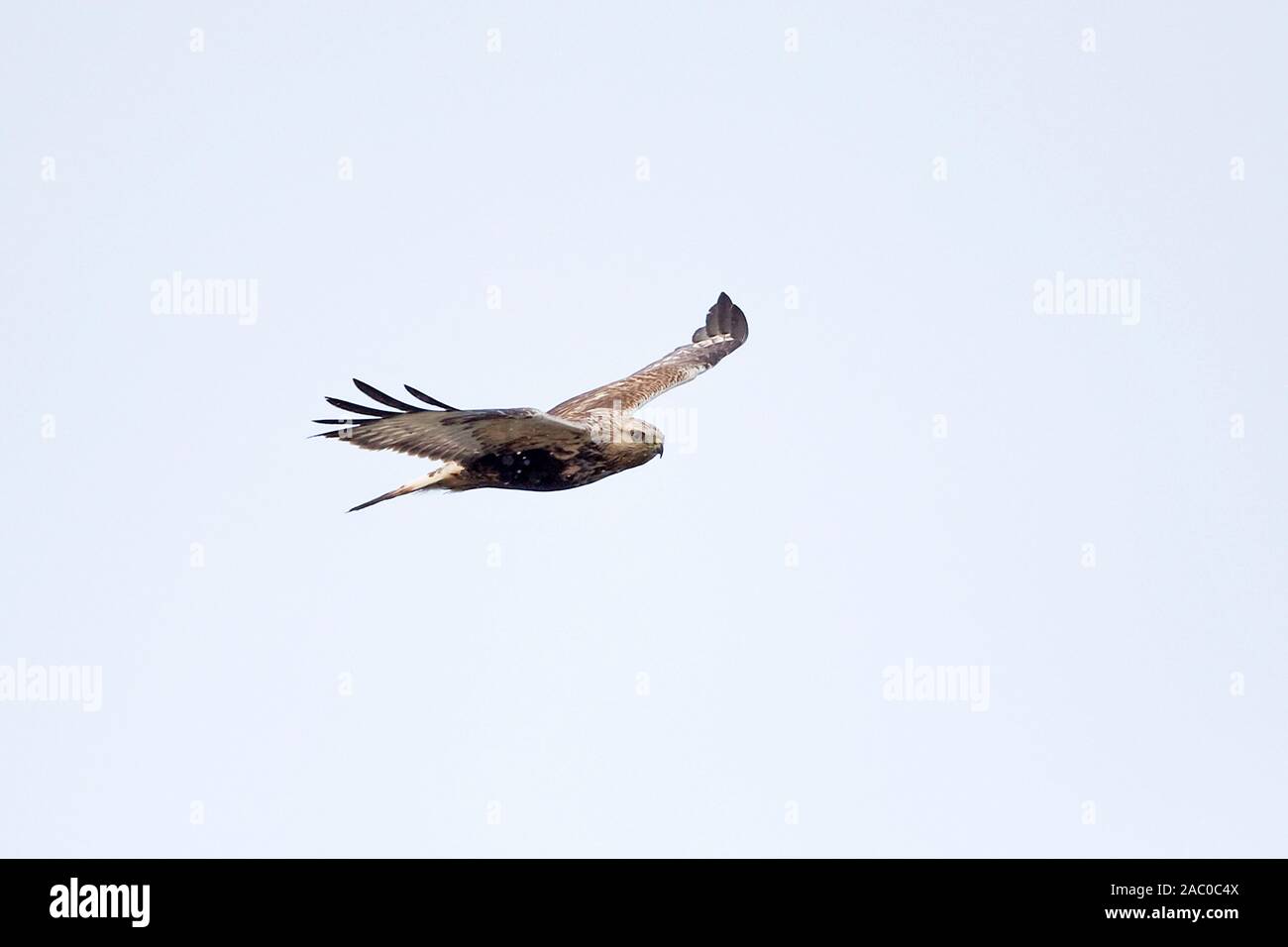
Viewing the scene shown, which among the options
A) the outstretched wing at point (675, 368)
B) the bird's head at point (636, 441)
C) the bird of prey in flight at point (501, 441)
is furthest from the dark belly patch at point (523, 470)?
the outstretched wing at point (675, 368)

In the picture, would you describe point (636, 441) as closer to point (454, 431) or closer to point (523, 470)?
point (523, 470)

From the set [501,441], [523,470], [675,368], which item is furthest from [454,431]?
[675,368]

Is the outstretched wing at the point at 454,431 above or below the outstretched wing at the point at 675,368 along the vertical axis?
below

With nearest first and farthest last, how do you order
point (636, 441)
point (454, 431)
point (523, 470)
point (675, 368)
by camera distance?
point (454, 431) < point (523, 470) < point (636, 441) < point (675, 368)

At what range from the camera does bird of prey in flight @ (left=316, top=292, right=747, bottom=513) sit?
11938 millimetres

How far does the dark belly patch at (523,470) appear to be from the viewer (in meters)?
12.9

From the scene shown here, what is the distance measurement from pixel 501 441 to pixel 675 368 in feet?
14.5

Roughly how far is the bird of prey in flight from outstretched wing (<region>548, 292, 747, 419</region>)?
622 mm

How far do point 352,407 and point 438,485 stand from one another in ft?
5.01

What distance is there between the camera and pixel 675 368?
16.7 m

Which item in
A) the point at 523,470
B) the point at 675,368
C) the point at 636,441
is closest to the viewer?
the point at 523,470

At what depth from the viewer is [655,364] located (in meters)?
17.1

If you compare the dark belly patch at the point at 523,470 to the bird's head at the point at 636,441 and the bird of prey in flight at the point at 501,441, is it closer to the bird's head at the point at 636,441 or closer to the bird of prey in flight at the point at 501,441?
the bird of prey in flight at the point at 501,441
